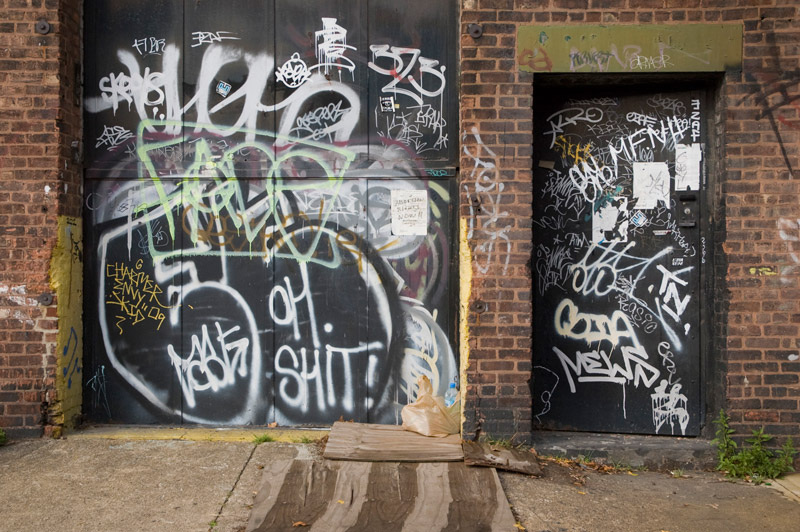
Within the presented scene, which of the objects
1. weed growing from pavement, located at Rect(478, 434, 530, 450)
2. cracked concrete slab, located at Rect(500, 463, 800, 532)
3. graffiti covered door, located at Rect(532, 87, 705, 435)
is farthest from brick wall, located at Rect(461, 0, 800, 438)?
cracked concrete slab, located at Rect(500, 463, 800, 532)

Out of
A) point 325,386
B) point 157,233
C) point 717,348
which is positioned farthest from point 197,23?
point 717,348

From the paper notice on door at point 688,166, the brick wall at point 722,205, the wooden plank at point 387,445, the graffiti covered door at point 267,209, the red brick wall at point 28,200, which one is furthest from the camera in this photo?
the graffiti covered door at point 267,209

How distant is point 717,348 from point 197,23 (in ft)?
14.7

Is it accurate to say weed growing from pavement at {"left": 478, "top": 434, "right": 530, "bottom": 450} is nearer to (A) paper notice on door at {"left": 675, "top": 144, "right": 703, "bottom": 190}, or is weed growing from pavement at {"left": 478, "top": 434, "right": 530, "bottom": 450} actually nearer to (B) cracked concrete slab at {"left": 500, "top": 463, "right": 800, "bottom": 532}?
(B) cracked concrete slab at {"left": 500, "top": 463, "right": 800, "bottom": 532}

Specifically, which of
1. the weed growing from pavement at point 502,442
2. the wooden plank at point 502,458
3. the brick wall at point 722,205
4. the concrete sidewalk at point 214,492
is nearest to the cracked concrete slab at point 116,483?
the concrete sidewalk at point 214,492

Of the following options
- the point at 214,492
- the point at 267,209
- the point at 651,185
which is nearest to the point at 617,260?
the point at 651,185

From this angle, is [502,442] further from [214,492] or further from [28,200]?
[28,200]

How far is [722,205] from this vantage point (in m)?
4.82

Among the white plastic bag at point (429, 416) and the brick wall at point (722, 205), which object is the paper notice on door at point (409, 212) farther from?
the white plastic bag at point (429, 416)

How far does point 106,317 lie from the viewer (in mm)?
5285

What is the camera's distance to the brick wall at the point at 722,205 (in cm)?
474

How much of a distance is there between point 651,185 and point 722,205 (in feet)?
1.64

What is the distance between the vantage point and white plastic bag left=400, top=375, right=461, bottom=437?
490cm

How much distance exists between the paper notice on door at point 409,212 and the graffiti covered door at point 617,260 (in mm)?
833
